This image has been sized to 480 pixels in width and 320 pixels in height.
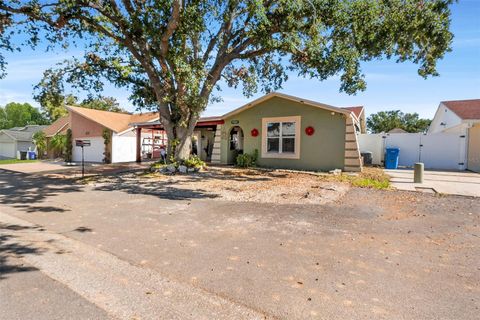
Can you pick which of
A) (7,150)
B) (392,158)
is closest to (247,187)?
(392,158)

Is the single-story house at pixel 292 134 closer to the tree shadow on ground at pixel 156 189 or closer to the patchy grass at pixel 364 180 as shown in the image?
the patchy grass at pixel 364 180

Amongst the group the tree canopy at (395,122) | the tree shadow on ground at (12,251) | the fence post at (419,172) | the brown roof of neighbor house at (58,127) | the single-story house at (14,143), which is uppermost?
the tree canopy at (395,122)

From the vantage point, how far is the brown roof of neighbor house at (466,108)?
16.1m

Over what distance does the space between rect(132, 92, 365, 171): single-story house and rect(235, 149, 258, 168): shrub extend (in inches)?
9.4

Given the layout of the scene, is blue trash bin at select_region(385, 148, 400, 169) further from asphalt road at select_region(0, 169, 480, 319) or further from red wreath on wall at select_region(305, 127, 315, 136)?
asphalt road at select_region(0, 169, 480, 319)

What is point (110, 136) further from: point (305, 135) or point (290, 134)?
point (305, 135)

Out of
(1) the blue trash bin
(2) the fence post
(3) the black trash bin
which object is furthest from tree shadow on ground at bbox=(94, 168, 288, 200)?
(3) the black trash bin

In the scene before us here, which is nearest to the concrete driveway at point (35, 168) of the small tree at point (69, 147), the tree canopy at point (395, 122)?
the small tree at point (69, 147)

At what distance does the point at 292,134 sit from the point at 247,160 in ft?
9.50

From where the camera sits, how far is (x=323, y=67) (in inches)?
433

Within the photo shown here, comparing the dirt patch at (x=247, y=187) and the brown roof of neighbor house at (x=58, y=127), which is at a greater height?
the brown roof of neighbor house at (x=58, y=127)

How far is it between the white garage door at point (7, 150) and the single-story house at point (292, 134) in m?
33.0

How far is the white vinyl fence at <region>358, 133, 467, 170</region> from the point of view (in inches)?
616

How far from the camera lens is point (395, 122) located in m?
59.6
